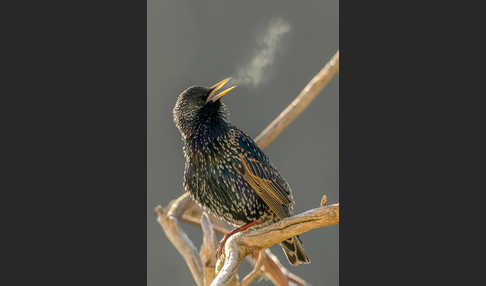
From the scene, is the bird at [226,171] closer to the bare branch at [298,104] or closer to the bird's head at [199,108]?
the bird's head at [199,108]

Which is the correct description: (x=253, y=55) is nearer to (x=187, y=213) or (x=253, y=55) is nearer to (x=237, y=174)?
(x=237, y=174)

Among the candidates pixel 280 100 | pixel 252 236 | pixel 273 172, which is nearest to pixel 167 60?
pixel 280 100

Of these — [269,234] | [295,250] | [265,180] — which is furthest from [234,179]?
[295,250]

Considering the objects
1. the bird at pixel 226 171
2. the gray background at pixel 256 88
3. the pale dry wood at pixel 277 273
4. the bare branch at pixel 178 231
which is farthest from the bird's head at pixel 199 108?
the pale dry wood at pixel 277 273

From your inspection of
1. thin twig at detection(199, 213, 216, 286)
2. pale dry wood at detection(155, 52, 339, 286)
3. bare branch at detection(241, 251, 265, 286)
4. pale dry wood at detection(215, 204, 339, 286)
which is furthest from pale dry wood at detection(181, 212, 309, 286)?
pale dry wood at detection(215, 204, 339, 286)

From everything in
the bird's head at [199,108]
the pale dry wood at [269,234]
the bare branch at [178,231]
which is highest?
the bird's head at [199,108]
